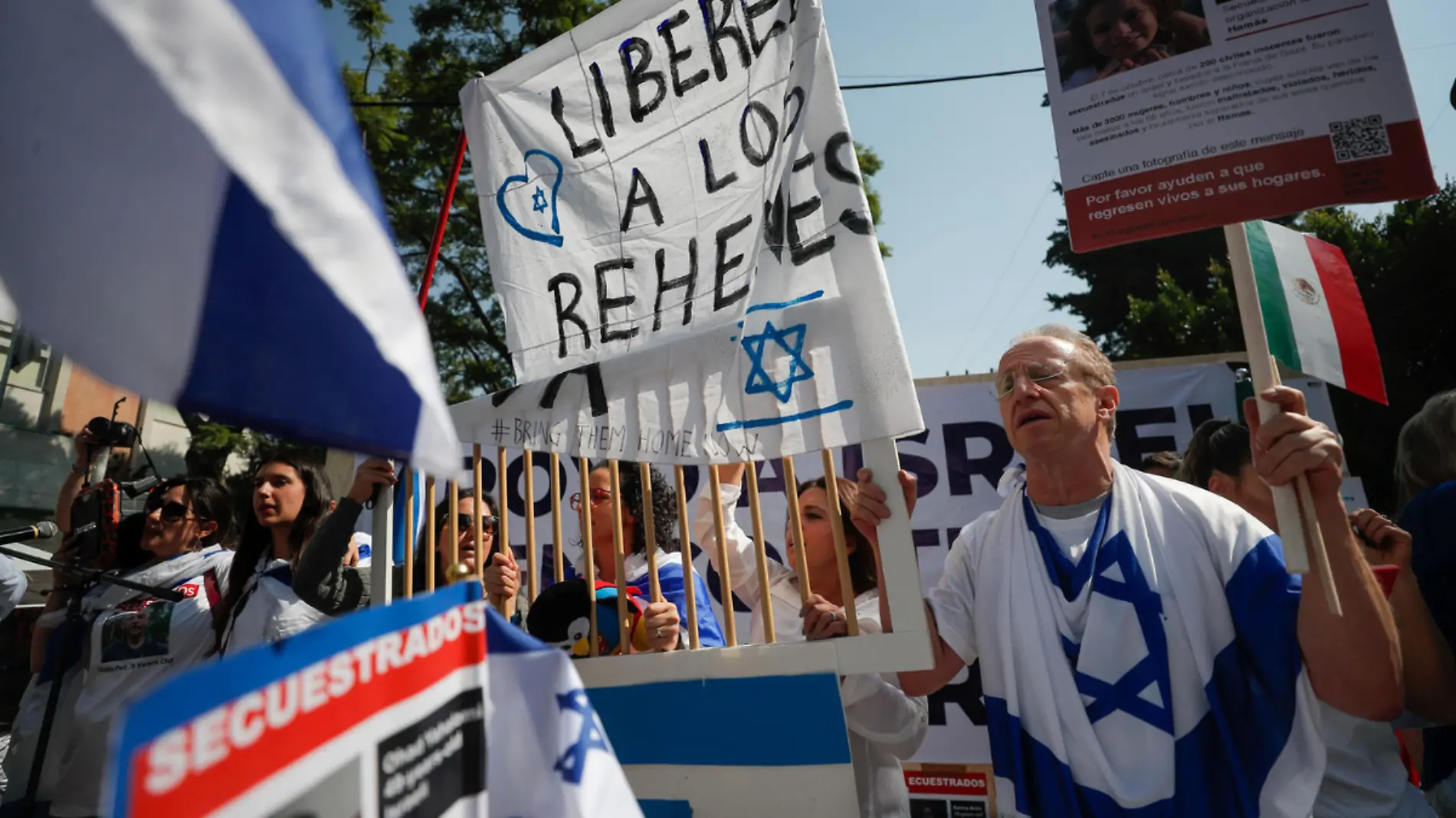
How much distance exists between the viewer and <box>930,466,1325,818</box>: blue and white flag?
1.48 metres

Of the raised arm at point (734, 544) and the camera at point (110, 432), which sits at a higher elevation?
the camera at point (110, 432)

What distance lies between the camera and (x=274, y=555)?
2713 mm

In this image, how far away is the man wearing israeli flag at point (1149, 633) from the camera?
1.40 meters

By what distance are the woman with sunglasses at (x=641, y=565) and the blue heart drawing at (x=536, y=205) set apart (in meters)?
0.64

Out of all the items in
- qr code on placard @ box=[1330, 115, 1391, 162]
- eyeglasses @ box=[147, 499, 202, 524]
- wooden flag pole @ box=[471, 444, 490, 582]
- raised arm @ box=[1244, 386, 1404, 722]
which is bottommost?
raised arm @ box=[1244, 386, 1404, 722]

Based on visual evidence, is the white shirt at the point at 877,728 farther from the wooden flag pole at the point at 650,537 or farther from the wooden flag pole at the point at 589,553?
the wooden flag pole at the point at 589,553

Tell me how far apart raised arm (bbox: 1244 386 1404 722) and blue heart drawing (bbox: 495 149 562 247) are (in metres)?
1.60

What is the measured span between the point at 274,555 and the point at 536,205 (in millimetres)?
1582

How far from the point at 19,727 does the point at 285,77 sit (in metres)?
3.37

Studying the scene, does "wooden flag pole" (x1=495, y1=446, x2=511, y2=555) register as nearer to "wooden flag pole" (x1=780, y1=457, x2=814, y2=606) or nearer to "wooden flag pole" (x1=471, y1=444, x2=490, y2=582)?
"wooden flag pole" (x1=471, y1=444, x2=490, y2=582)

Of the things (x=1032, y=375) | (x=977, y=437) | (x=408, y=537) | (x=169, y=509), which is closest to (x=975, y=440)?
(x=977, y=437)

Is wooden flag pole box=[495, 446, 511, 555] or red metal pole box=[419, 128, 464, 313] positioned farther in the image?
red metal pole box=[419, 128, 464, 313]

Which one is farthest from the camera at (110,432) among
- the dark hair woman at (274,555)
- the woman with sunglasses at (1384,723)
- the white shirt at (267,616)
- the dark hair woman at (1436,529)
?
the dark hair woman at (1436,529)

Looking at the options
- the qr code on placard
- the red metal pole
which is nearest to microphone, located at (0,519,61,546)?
the red metal pole
